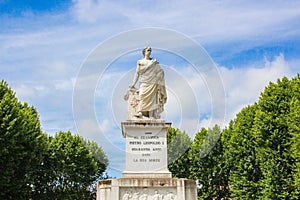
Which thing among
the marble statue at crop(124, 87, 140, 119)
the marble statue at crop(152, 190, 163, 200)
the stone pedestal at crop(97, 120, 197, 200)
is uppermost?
the marble statue at crop(124, 87, 140, 119)

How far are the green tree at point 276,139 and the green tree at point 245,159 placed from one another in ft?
6.13

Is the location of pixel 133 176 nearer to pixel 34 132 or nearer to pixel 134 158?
pixel 134 158

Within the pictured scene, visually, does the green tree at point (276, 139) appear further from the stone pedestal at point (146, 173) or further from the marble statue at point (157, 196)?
the marble statue at point (157, 196)

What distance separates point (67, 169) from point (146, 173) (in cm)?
2349

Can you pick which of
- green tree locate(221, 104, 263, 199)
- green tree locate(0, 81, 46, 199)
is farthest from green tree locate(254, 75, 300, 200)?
green tree locate(0, 81, 46, 199)

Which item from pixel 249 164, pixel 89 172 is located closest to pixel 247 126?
pixel 249 164

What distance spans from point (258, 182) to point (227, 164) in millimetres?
7294

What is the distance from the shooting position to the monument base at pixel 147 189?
1361 cm

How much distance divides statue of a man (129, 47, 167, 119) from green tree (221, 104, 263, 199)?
1670cm

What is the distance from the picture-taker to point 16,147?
2577cm

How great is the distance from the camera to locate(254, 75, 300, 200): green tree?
26250 millimetres

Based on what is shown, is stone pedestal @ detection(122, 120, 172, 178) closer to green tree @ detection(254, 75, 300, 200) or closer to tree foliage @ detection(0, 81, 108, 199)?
tree foliage @ detection(0, 81, 108, 199)

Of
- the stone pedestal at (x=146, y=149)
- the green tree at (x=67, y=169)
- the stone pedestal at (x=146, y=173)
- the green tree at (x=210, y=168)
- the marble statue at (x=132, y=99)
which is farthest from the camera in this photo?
the green tree at (x=210, y=168)

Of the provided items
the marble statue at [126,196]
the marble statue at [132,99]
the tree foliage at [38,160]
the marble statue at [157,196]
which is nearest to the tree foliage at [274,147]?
the tree foliage at [38,160]
